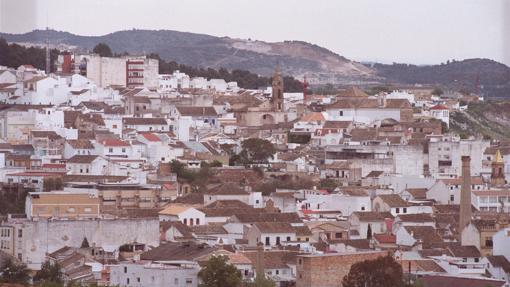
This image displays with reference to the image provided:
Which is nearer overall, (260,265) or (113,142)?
(260,265)

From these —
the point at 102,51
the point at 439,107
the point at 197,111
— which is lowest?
the point at 439,107

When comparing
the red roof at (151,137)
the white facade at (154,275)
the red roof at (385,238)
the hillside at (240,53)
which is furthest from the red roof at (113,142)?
the hillside at (240,53)

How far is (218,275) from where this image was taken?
83.5 ft

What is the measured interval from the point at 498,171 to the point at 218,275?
1385 cm

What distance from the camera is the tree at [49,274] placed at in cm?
2662

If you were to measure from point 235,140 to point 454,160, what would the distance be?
16.3 feet

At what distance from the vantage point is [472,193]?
117 ft

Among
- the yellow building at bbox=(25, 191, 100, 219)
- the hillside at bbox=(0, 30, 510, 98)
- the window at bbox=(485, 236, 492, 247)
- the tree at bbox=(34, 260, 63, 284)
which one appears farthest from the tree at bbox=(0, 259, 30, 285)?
the hillside at bbox=(0, 30, 510, 98)

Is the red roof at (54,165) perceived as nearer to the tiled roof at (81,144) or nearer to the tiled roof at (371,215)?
the tiled roof at (81,144)

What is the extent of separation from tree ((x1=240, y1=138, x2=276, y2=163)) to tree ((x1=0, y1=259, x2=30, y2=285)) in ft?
42.6

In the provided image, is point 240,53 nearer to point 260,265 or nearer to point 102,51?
point 102,51

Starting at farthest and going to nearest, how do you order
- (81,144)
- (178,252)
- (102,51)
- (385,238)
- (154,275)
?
(102,51), (81,144), (385,238), (178,252), (154,275)

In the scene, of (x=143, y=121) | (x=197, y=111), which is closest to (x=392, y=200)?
(x=143, y=121)

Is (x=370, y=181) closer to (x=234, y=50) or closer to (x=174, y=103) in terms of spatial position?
(x=174, y=103)
